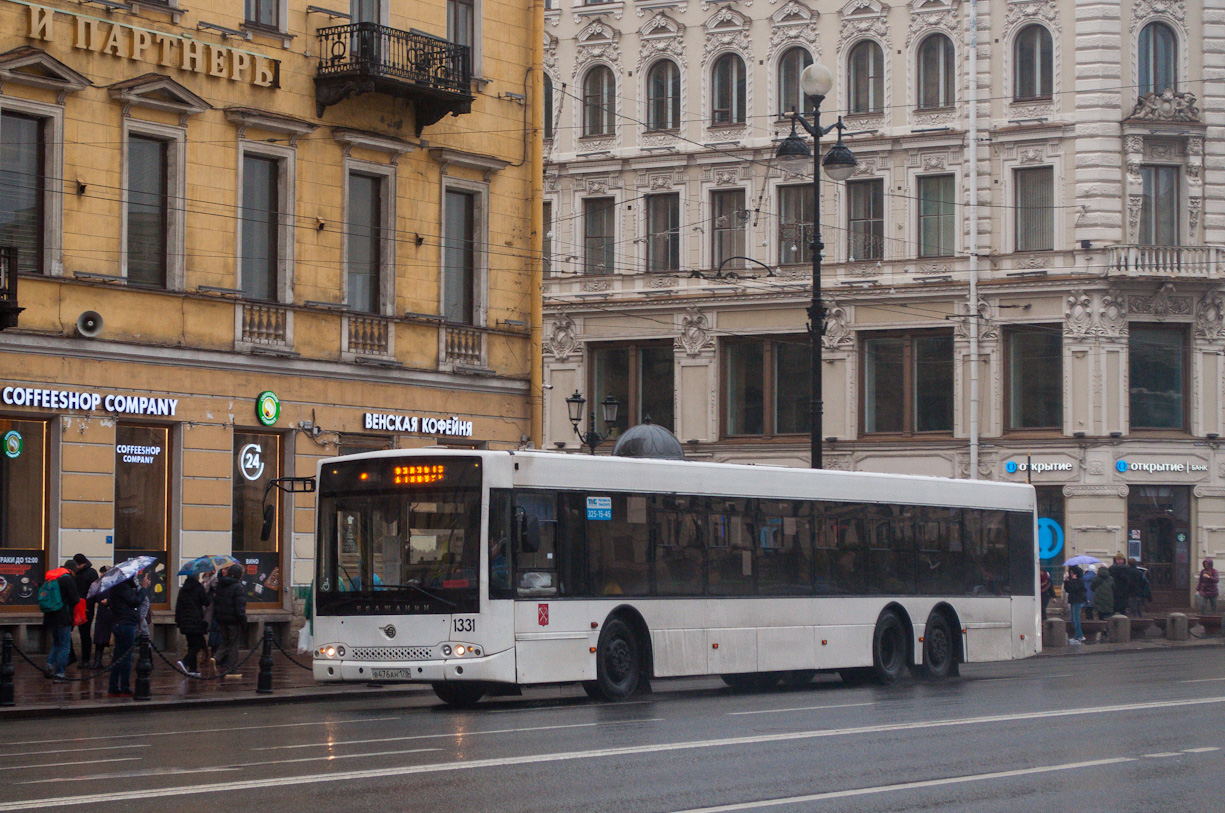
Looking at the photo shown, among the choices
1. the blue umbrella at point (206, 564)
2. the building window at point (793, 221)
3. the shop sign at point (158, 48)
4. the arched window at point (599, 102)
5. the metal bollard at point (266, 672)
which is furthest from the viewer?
the arched window at point (599, 102)

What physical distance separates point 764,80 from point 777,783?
142ft

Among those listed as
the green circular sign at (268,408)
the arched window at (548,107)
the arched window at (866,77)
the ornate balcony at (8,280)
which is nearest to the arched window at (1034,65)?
the arched window at (866,77)

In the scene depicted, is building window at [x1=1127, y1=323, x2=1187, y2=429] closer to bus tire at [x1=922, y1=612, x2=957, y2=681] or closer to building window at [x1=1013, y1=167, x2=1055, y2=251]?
building window at [x1=1013, y1=167, x2=1055, y2=251]

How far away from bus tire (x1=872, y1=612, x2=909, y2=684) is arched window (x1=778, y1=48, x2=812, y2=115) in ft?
100

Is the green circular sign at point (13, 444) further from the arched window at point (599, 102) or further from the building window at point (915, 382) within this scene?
the arched window at point (599, 102)

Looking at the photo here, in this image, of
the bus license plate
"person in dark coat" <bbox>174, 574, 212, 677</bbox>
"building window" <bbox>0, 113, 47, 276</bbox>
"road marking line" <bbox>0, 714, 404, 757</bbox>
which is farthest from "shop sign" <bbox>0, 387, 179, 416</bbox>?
"road marking line" <bbox>0, 714, 404, 757</bbox>

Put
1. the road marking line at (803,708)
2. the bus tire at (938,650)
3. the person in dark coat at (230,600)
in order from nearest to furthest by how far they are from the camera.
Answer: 1. the road marking line at (803,708)
2. the person in dark coat at (230,600)
3. the bus tire at (938,650)

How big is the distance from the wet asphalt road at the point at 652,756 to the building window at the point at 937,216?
31050mm

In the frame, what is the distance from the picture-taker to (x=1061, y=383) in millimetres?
50125

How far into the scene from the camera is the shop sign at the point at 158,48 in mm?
26328

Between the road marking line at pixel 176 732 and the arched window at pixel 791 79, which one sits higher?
the arched window at pixel 791 79

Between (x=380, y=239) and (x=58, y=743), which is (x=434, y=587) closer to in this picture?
(x=58, y=743)

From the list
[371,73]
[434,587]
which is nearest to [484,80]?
[371,73]

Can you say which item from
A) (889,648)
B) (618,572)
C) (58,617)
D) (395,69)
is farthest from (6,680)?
(395,69)
